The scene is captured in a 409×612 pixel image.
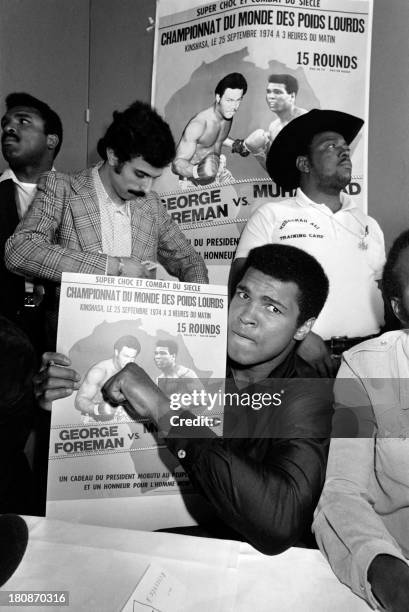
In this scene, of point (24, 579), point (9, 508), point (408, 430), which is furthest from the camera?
point (9, 508)

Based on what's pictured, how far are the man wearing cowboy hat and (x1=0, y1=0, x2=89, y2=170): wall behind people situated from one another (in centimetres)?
41

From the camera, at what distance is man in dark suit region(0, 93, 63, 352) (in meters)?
1.04

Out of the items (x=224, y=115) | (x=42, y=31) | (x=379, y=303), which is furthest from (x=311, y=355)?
(x=42, y=31)

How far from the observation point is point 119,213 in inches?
42.8

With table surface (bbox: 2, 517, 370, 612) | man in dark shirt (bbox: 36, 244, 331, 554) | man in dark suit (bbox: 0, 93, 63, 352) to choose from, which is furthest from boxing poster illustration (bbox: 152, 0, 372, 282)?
table surface (bbox: 2, 517, 370, 612)

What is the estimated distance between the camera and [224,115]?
1.08 meters

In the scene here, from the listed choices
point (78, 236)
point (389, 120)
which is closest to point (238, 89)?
point (389, 120)

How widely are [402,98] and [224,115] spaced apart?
346 mm

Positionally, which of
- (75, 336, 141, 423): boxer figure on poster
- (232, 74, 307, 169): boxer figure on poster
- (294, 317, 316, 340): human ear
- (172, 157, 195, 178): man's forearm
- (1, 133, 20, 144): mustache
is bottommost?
(75, 336, 141, 423): boxer figure on poster

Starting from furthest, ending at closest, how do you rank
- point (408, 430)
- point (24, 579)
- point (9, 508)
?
point (9, 508) < point (408, 430) < point (24, 579)

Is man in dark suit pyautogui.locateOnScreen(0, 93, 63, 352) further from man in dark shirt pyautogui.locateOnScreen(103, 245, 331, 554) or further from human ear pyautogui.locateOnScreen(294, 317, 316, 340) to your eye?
human ear pyautogui.locateOnScreen(294, 317, 316, 340)

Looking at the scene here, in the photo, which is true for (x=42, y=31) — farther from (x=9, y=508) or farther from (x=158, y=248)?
(x=9, y=508)

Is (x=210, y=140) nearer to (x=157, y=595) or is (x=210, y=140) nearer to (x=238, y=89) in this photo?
(x=238, y=89)

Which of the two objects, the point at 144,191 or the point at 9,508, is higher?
the point at 144,191
